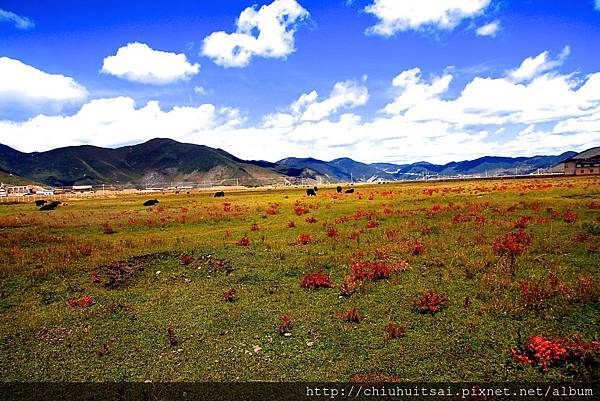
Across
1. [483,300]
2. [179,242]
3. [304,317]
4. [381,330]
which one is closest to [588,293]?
[483,300]

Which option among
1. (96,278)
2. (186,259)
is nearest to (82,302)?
(96,278)

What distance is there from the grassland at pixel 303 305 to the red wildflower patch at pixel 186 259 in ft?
0.63

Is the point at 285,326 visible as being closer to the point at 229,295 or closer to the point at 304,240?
the point at 229,295

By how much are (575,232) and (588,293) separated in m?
11.3

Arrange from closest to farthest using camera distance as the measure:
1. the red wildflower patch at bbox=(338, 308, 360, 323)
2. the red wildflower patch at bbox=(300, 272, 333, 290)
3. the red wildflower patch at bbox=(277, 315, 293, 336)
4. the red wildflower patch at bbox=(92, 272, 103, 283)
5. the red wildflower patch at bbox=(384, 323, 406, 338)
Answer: the red wildflower patch at bbox=(384, 323, 406, 338) → the red wildflower patch at bbox=(277, 315, 293, 336) → the red wildflower patch at bbox=(338, 308, 360, 323) → the red wildflower patch at bbox=(300, 272, 333, 290) → the red wildflower patch at bbox=(92, 272, 103, 283)

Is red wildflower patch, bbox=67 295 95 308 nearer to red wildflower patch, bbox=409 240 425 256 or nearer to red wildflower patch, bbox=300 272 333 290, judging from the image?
red wildflower patch, bbox=300 272 333 290

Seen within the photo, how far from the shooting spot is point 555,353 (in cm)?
960

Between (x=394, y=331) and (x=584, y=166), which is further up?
(x=584, y=166)

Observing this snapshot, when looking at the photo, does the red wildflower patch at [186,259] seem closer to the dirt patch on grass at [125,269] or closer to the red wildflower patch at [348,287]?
the dirt patch on grass at [125,269]

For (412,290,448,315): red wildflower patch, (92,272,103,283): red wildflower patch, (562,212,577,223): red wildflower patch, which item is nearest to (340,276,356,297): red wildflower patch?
(412,290,448,315): red wildflower patch

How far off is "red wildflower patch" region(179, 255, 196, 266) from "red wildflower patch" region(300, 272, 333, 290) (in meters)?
8.63

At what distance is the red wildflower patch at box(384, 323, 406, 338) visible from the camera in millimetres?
11883

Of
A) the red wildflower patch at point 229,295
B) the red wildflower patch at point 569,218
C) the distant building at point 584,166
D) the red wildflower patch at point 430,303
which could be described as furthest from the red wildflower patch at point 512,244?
the distant building at point 584,166

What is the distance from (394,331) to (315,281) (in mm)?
5793
